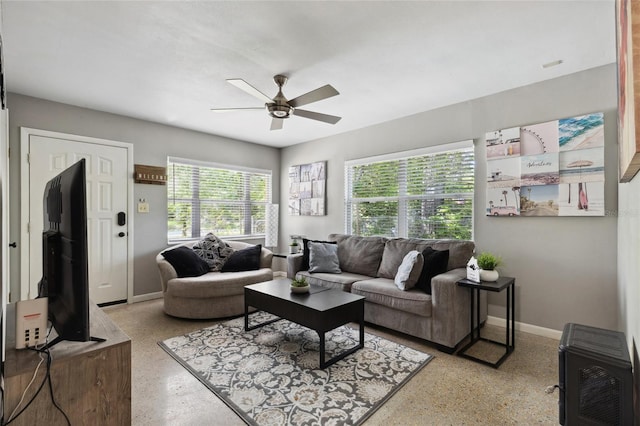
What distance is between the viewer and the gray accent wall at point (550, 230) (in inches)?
105

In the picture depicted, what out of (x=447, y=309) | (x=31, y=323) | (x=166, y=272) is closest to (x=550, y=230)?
(x=447, y=309)

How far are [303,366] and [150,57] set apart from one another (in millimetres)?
2794

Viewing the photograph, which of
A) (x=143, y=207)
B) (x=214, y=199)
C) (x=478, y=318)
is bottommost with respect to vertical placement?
(x=478, y=318)

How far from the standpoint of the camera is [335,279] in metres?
3.46

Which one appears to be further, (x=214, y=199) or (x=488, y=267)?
(x=214, y=199)

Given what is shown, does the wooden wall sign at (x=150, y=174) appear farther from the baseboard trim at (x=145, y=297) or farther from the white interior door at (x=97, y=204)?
the baseboard trim at (x=145, y=297)

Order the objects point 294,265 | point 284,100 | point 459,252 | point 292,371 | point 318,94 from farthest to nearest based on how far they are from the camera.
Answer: point 294,265 < point 459,252 < point 284,100 < point 318,94 < point 292,371

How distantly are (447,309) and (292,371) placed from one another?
54.8 inches

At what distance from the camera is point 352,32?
2.20 metres

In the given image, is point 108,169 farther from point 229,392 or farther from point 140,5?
point 229,392

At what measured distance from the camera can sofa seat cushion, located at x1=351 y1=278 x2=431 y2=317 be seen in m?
2.73

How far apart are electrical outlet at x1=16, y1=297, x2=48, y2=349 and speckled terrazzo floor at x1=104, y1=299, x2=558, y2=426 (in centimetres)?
99

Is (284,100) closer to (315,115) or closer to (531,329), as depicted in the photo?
(315,115)

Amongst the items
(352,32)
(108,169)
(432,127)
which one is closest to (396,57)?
(352,32)
